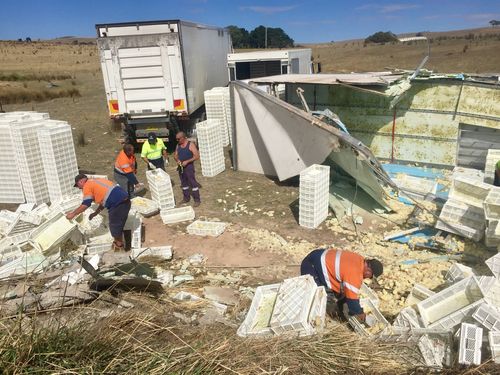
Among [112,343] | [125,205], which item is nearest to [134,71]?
[125,205]

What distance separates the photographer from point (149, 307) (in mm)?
4113

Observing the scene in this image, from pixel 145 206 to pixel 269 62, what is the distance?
33.6 ft

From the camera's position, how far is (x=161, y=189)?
793cm

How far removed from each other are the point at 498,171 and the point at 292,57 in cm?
970

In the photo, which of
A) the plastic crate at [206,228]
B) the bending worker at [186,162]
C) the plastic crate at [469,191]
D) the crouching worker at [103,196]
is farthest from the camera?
the bending worker at [186,162]

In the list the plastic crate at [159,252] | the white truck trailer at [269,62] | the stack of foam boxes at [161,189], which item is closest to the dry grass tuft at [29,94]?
the white truck trailer at [269,62]

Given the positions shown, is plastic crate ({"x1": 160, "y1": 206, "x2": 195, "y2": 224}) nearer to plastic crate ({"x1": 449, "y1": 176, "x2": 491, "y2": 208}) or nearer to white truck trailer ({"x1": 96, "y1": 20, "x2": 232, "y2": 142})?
white truck trailer ({"x1": 96, "y1": 20, "x2": 232, "y2": 142})

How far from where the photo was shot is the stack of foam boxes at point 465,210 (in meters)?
6.33

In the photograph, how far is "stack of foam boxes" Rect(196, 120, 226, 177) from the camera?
9625mm


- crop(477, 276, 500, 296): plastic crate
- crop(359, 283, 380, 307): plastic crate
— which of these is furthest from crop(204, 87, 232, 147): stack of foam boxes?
crop(477, 276, 500, 296): plastic crate

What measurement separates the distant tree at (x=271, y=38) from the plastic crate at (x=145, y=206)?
217ft

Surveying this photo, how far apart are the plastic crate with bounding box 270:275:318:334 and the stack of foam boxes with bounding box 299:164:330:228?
3.02 metres

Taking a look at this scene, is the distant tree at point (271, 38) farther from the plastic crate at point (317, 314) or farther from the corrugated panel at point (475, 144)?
the plastic crate at point (317, 314)

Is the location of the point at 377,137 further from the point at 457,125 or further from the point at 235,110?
the point at 235,110
